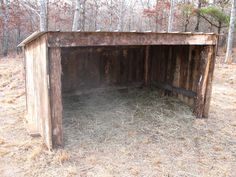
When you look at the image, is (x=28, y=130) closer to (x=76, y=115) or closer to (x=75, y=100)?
(x=76, y=115)

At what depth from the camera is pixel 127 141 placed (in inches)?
138

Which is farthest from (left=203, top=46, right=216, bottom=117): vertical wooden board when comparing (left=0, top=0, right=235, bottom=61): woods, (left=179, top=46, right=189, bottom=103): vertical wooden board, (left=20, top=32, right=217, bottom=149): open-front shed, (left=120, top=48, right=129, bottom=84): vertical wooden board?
(left=0, top=0, right=235, bottom=61): woods

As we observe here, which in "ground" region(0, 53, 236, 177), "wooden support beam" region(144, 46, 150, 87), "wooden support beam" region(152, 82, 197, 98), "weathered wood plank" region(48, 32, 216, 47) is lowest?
"ground" region(0, 53, 236, 177)

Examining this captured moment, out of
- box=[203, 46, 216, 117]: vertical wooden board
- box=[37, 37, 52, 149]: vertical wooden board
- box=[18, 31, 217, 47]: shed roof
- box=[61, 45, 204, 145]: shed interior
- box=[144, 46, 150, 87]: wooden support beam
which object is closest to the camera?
box=[18, 31, 217, 47]: shed roof

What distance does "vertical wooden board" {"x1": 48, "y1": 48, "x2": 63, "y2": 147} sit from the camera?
9.70 ft

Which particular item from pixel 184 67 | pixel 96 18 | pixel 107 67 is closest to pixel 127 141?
pixel 184 67

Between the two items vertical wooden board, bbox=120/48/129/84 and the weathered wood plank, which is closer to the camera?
the weathered wood plank

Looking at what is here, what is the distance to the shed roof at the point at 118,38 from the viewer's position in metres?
2.87

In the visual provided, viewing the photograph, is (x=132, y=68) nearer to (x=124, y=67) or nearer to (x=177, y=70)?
(x=124, y=67)

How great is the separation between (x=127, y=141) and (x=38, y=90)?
4.92ft

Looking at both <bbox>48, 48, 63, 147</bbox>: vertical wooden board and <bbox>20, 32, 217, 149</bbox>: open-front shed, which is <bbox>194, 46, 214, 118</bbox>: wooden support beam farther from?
<bbox>48, 48, 63, 147</bbox>: vertical wooden board

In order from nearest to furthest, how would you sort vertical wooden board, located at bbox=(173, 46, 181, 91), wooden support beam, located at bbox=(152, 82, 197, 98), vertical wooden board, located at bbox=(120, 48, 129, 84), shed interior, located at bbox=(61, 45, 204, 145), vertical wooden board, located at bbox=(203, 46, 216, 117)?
vertical wooden board, located at bbox=(203, 46, 216, 117), shed interior, located at bbox=(61, 45, 204, 145), wooden support beam, located at bbox=(152, 82, 197, 98), vertical wooden board, located at bbox=(173, 46, 181, 91), vertical wooden board, located at bbox=(120, 48, 129, 84)

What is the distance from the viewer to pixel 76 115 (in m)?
4.30

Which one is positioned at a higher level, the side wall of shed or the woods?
the woods
